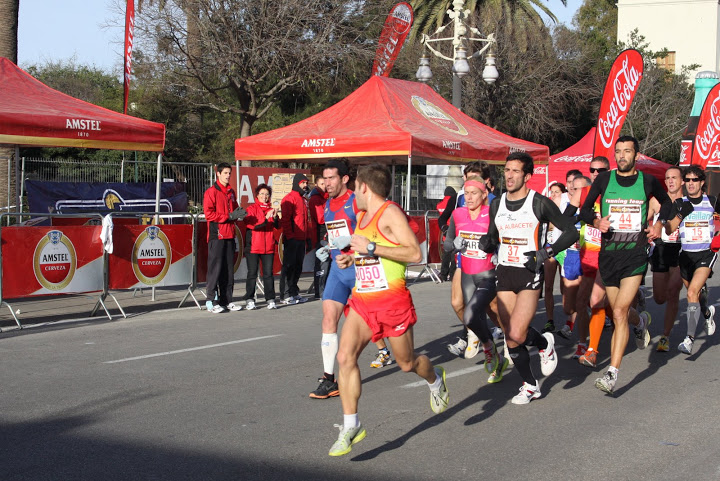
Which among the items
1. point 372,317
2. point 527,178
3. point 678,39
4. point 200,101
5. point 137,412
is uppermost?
point 678,39

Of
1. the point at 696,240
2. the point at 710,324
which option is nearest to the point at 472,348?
the point at 696,240

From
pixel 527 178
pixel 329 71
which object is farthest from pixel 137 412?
pixel 329 71

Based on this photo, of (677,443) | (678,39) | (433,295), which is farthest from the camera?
(678,39)

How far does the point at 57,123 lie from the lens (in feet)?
40.2

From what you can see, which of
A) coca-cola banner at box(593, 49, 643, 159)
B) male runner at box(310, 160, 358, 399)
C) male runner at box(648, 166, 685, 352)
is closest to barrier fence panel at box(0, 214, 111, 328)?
male runner at box(310, 160, 358, 399)

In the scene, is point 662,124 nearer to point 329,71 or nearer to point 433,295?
point 329,71

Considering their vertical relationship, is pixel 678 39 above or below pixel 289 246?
above

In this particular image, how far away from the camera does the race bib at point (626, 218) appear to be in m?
7.31

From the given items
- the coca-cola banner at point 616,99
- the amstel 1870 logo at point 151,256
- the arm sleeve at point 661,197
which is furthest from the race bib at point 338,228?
the coca-cola banner at point 616,99

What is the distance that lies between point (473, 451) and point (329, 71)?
26.2 metres

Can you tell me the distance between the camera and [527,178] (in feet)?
22.1

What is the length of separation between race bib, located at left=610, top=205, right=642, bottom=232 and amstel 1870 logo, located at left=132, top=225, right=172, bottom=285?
6.84 meters

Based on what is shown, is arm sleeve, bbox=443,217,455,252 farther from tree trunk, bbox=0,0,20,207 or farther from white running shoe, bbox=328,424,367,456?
tree trunk, bbox=0,0,20,207

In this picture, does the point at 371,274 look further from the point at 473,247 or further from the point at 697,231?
the point at 697,231
